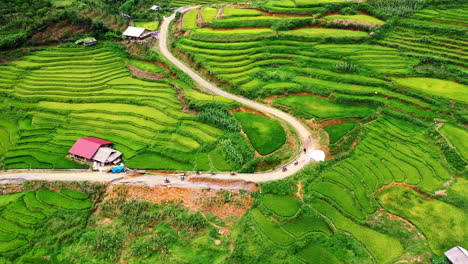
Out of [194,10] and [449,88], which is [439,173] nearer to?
[449,88]

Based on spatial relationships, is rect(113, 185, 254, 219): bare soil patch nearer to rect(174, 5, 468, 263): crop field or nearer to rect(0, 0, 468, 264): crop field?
rect(0, 0, 468, 264): crop field

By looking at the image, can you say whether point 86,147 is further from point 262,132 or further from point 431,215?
point 431,215

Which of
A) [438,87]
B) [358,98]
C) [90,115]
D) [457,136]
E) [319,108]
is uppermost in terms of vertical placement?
[90,115]

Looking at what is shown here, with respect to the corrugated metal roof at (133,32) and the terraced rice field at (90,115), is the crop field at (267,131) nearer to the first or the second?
the terraced rice field at (90,115)

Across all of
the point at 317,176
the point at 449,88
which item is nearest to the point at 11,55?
the point at 317,176

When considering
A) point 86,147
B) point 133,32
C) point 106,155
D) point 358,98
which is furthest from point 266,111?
point 133,32

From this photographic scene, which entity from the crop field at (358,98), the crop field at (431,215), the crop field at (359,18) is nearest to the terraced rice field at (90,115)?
the crop field at (358,98)
